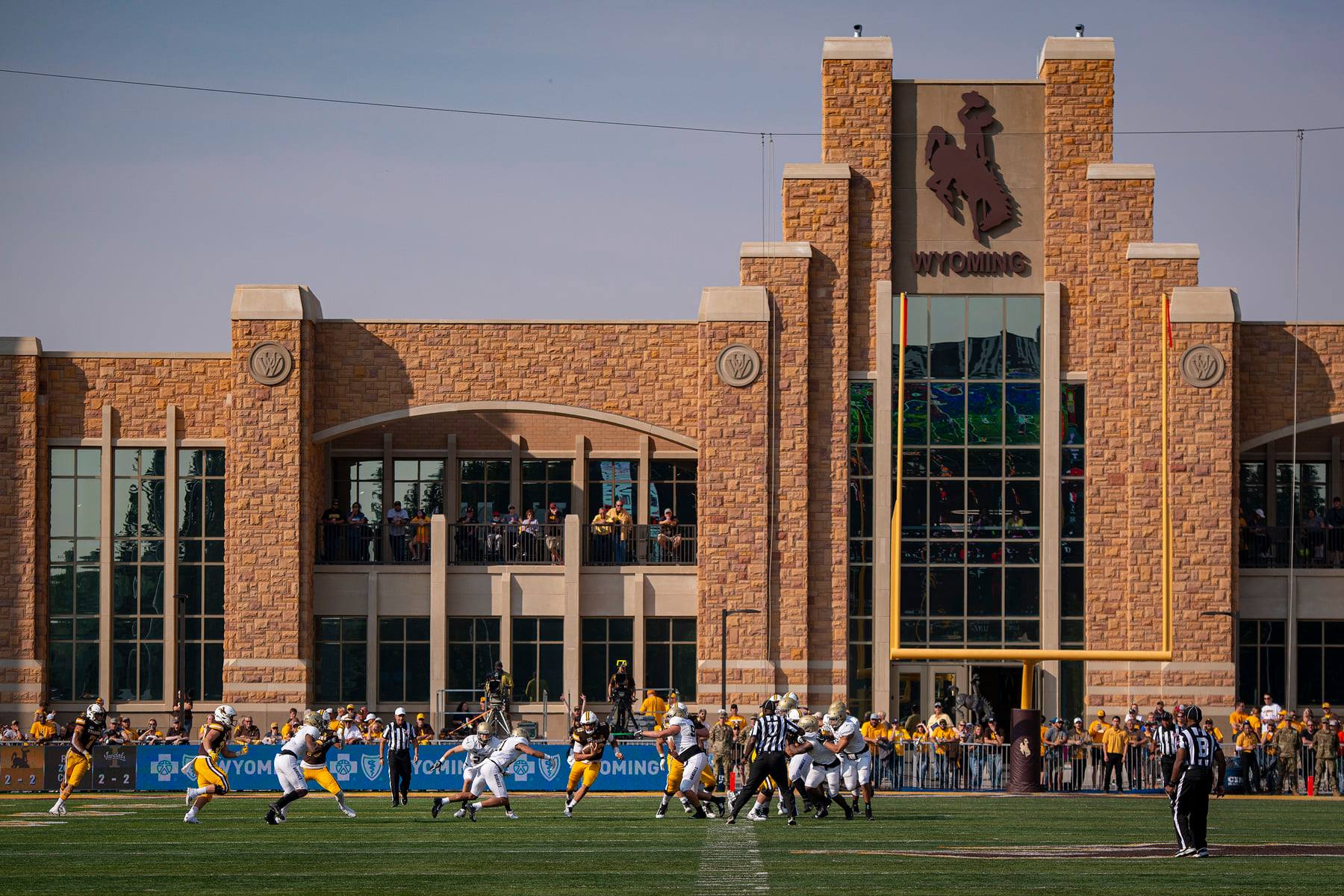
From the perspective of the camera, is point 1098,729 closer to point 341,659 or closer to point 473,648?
point 473,648

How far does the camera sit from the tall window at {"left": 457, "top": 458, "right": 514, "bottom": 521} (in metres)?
43.7

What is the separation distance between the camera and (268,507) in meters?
40.0

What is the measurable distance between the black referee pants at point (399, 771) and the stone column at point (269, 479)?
13.2m

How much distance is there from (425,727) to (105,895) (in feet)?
71.7

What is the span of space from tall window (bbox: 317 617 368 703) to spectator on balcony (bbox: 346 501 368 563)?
1.42 meters

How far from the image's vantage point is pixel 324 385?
40719mm

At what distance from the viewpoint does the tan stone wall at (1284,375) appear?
40.0 meters

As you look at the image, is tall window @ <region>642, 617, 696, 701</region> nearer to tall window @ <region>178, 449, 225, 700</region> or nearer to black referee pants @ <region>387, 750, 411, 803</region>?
tall window @ <region>178, 449, 225, 700</region>

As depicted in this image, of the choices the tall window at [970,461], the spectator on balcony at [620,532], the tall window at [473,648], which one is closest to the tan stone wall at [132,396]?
the tall window at [473,648]

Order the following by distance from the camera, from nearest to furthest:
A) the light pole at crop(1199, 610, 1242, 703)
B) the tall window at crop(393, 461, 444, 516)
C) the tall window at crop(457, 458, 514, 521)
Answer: the light pole at crop(1199, 610, 1242, 703) → the tall window at crop(393, 461, 444, 516) → the tall window at crop(457, 458, 514, 521)

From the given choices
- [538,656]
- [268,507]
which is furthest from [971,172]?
[268,507]

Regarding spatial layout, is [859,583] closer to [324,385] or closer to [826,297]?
[826,297]

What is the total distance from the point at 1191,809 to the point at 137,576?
2823cm

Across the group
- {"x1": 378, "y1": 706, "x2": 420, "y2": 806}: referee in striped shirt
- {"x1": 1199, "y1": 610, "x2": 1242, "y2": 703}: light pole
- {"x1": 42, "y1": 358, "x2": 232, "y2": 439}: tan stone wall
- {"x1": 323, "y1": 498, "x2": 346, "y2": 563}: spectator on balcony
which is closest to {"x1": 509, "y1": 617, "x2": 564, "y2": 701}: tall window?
{"x1": 323, "y1": 498, "x2": 346, "y2": 563}: spectator on balcony
